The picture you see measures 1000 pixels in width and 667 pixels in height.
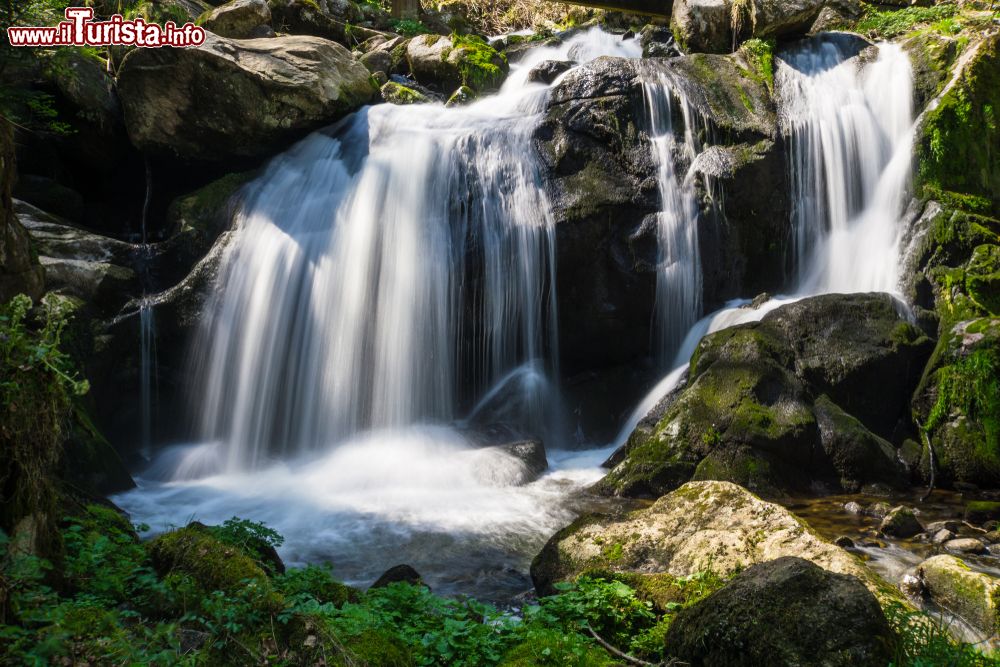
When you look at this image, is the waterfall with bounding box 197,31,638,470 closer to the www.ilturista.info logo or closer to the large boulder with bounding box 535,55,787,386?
the large boulder with bounding box 535,55,787,386

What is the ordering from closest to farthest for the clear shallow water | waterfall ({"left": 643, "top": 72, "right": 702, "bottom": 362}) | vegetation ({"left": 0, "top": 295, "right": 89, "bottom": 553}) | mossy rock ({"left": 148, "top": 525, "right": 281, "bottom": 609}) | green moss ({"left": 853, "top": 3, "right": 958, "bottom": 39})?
vegetation ({"left": 0, "top": 295, "right": 89, "bottom": 553}), mossy rock ({"left": 148, "top": 525, "right": 281, "bottom": 609}), the clear shallow water, waterfall ({"left": 643, "top": 72, "right": 702, "bottom": 362}), green moss ({"left": 853, "top": 3, "right": 958, "bottom": 39})

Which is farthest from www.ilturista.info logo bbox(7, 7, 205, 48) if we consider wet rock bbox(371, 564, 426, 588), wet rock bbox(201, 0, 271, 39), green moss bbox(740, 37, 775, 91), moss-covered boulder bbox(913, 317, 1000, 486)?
moss-covered boulder bbox(913, 317, 1000, 486)

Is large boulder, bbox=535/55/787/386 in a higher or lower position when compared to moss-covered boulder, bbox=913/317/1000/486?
higher

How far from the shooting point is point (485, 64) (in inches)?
545

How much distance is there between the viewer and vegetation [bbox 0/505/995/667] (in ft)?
8.23

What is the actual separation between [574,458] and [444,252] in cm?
345

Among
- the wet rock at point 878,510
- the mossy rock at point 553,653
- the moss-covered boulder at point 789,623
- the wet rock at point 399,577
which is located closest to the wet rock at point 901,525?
the wet rock at point 878,510

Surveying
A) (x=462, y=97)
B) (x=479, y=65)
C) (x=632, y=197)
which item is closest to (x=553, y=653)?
(x=632, y=197)

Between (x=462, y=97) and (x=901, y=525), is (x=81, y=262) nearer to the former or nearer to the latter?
(x=462, y=97)

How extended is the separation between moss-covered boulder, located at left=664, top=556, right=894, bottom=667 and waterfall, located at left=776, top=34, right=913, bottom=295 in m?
8.02

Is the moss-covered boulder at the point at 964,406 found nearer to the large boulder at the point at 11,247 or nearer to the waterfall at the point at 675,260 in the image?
the waterfall at the point at 675,260

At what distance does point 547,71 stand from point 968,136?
688 cm

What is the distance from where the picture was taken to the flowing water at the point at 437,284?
8.97m

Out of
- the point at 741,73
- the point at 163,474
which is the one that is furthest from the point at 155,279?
the point at 741,73
